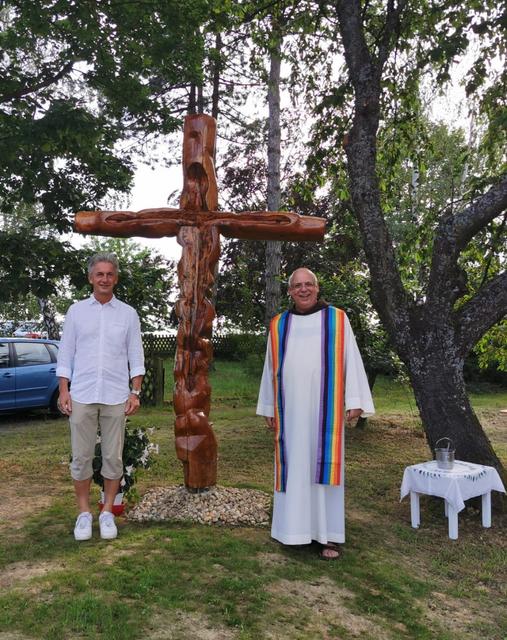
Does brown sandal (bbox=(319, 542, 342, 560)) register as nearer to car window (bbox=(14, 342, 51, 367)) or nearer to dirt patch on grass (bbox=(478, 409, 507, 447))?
dirt patch on grass (bbox=(478, 409, 507, 447))

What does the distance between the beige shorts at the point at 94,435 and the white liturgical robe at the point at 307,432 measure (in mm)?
1150

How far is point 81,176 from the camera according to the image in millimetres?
7402

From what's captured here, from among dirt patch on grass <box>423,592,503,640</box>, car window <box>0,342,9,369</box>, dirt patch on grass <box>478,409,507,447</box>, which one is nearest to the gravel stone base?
dirt patch on grass <box>423,592,503,640</box>

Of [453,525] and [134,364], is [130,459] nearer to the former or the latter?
[134,364]

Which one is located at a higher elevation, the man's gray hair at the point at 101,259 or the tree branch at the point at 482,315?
the man's gray hair at the point at 101,259

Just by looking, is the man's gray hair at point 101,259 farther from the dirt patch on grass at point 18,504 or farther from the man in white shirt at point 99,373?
the dirt patch on grass at point 18,504

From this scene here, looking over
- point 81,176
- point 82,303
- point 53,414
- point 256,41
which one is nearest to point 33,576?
point 82,303

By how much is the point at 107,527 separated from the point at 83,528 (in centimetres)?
16

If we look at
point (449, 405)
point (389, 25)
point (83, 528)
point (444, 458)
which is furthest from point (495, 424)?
point (83, 528)

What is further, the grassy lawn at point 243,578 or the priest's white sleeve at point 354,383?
the priest's white sleeve at point 354,383

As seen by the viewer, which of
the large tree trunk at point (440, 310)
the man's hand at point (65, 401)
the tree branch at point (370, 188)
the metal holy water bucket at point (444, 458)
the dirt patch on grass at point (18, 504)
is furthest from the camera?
the tree branch at point (370, 188)

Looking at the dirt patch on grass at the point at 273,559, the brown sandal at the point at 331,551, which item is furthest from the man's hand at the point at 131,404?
the brown sandal at the point at 331,551

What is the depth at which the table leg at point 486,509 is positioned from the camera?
4977 millimetres

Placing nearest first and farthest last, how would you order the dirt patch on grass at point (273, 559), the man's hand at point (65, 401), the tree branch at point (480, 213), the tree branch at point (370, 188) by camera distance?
the dirt patch on grass at point (273, 559)
the man's hand at point (65, 401)
the tree branch at point (480, 213)
the tree branch at point (370, 188)
